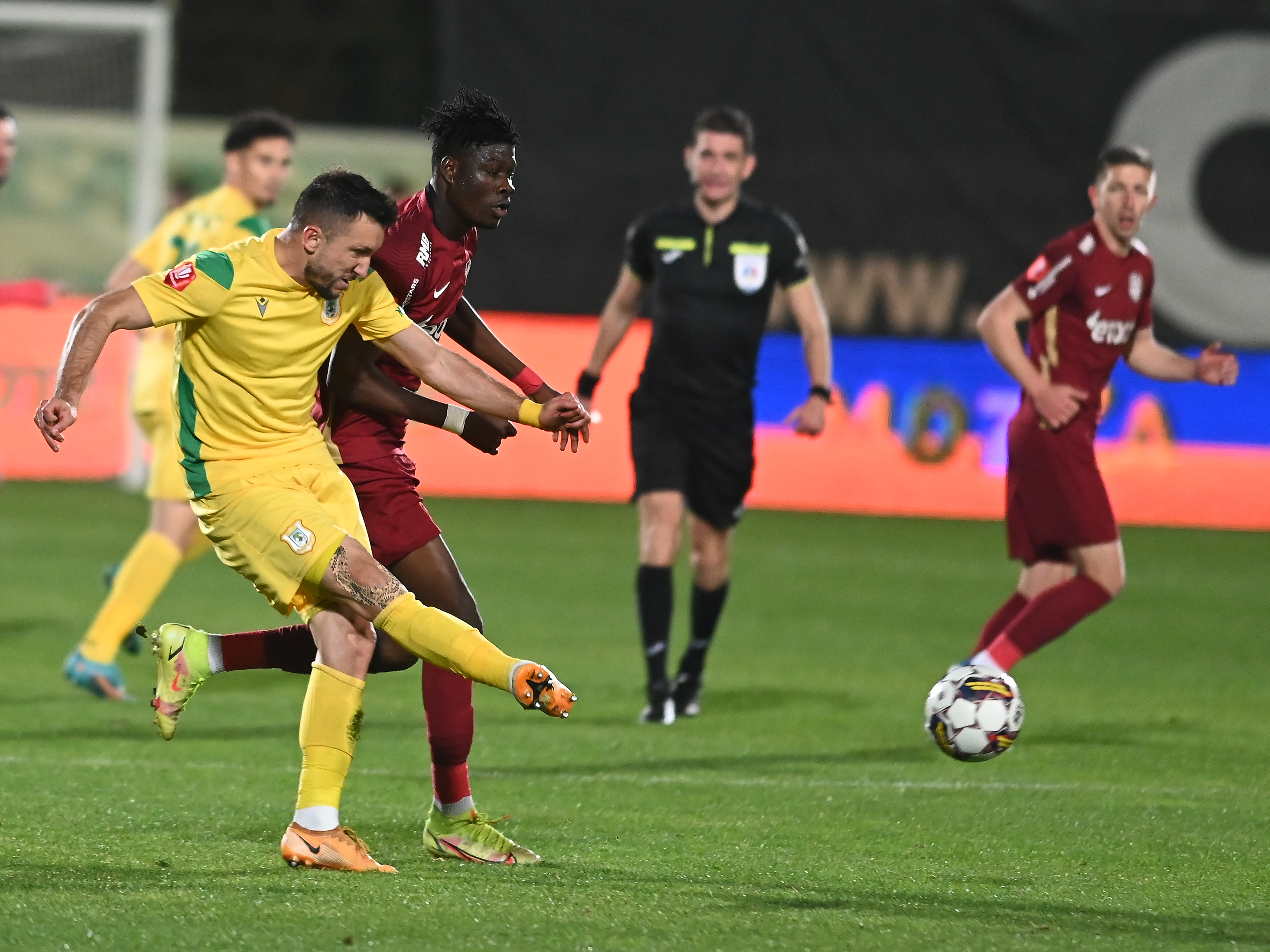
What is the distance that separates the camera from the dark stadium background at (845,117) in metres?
16.4

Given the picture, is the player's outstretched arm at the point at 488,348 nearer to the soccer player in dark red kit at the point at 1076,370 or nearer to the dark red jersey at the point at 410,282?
the dark red jersey at the point at 410,282

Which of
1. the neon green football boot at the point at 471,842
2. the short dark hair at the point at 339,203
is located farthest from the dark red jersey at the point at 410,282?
the neon green football boot at the point at 471,842

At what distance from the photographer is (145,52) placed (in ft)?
54.1

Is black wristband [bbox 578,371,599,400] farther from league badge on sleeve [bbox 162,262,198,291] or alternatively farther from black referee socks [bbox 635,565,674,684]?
league badge on sleeve [bbox 162,262,198,291]

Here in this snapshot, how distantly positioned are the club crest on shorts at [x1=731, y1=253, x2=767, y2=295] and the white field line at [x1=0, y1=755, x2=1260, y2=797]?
2.15m

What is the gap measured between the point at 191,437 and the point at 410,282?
722 millimetres

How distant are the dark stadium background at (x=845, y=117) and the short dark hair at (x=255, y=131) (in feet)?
27.9

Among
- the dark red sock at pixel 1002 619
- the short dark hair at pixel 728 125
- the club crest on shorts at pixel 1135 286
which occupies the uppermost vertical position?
the short dark hair at pixel 728 125

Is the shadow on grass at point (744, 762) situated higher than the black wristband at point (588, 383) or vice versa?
the black wristband at point (588, 383)

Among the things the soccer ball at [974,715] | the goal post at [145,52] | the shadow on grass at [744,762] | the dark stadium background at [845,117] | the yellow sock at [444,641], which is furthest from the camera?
the dark stadium background at [845,117]

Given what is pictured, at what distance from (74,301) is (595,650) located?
805 centimetres

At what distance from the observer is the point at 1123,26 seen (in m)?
16.5

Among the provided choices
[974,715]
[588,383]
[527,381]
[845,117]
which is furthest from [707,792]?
[845,117]

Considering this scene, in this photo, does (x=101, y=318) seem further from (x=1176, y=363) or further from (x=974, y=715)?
(x=1176, y=363)
